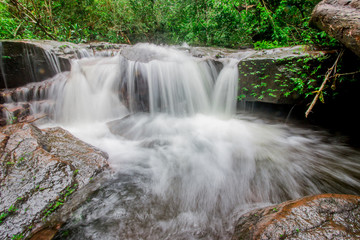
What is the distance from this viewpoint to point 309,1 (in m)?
6.18

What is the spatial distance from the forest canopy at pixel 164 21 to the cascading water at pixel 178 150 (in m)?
2.87

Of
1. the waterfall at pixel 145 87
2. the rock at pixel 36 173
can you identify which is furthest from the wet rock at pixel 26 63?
the rock at pixel 36 173

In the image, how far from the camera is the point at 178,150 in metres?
3.54

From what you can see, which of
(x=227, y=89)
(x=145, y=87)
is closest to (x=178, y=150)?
(x=145, y=87)

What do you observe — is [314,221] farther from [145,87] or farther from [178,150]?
[145,87]

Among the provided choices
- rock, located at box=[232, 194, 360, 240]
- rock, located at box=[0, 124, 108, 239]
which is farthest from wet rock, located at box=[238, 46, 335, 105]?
rock, located at box=[0, 124, 108, 239]

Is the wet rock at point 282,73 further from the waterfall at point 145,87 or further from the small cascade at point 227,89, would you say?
the waterfall at point 145,87

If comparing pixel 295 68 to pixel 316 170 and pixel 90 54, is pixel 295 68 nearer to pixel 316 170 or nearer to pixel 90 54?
pixel 316 170

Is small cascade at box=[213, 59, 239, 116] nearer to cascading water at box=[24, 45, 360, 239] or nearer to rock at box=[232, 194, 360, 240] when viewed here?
cascading water at box=[24, 45, 360, 239]

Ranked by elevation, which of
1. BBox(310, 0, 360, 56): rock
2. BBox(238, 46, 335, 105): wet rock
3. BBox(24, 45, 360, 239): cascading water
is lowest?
BBox(24, 45, 360, 239): cascading water

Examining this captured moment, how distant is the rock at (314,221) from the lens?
113cm

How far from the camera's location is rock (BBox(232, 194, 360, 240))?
1.13m

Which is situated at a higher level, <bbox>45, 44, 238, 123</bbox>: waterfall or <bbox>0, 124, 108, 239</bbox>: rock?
<bbox>45, 44, 238, 123</bbox>: waterfall

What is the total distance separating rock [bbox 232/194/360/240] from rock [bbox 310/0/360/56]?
2.30 meters
